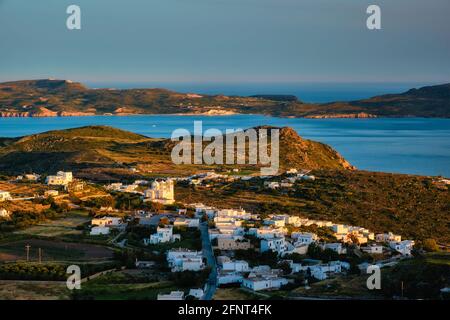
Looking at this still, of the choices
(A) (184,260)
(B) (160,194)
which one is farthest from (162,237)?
(B) (160,194)

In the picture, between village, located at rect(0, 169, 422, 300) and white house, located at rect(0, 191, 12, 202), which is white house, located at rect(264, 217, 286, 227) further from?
white house, located at rect(0, 191, 12, 202)

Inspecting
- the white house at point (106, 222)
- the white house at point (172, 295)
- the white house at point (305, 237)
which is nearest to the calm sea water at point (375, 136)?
the white house at point (305, 237)

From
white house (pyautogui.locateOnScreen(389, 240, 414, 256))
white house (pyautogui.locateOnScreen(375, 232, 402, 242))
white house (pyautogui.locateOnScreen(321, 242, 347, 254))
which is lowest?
white house (pyautogui.locateOnScreen(375, 232, 402, 242))

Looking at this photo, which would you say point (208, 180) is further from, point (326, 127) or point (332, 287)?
point (326, 127)

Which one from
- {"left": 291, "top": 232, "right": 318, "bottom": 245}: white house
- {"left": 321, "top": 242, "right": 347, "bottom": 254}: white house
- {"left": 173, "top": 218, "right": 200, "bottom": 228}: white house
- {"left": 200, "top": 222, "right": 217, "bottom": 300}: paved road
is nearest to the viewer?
{"left": 200, "top": 222, "right": 217, "bottom": 300}: paved road

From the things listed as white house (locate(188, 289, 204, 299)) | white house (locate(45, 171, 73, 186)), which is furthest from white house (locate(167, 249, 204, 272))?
white house (locate(45, 171, 73, 186))

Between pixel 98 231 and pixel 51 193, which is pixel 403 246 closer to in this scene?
pixel 98 231
